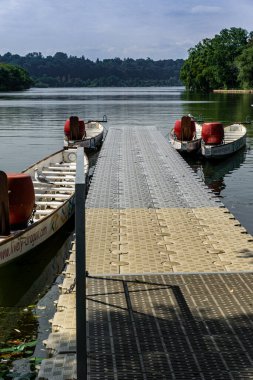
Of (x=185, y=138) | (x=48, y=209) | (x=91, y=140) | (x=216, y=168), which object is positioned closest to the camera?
(x=48, y=209)

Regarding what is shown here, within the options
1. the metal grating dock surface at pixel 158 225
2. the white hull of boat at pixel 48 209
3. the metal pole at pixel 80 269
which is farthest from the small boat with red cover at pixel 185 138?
the metal pole at pixel 80 269

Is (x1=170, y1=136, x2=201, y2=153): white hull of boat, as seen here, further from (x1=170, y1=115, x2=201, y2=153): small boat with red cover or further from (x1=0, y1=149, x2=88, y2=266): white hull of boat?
(x1=0, y1=149, x2=88, y2=266): white hull of boat

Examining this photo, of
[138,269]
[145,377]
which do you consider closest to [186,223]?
[138,269]

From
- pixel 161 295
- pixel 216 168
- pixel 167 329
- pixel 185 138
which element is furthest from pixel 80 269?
pixel 185 138

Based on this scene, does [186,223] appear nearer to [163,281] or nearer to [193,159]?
[163,281]

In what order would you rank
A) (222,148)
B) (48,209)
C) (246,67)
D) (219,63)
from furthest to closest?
(219,63)
(246,67)
(222,148)
(48,209)

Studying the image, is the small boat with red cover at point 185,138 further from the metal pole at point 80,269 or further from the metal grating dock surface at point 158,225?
the metal pole at point 80,269

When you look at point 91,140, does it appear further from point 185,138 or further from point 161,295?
point 161,295

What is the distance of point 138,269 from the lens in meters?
11.2

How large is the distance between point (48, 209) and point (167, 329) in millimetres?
10025

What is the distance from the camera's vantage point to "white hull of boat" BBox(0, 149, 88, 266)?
13.1 meters

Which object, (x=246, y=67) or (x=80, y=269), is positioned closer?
(x=80, y=269)

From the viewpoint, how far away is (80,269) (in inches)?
238

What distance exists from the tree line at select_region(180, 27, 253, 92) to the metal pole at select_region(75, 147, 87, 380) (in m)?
154
